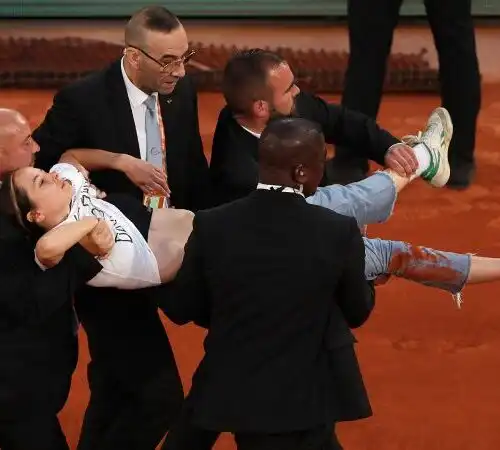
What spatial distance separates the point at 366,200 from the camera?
2.98 m

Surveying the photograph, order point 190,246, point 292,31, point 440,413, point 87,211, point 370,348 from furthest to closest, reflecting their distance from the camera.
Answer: point 292,31 < point 370,348 < point 440,413 < point 87,211 < point 190,246

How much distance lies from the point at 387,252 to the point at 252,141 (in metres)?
0.50

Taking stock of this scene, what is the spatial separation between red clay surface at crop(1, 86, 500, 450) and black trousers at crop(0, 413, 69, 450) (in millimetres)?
728

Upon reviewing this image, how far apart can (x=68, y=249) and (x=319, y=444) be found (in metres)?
0.76

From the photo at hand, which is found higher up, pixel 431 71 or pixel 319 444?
pixel 319 444

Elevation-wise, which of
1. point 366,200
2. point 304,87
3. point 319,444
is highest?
point 366,200

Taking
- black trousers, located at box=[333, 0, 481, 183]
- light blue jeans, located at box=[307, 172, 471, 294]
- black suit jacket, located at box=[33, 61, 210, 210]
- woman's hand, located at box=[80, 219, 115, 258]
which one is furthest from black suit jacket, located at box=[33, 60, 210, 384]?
black trousers, located at box=[333, 0, 481, 183]

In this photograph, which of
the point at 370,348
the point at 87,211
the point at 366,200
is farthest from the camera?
the point at 370,348

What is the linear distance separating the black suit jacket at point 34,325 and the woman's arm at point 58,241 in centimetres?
5

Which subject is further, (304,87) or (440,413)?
(304,87)

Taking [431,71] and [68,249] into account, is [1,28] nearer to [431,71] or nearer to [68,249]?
[431,71]

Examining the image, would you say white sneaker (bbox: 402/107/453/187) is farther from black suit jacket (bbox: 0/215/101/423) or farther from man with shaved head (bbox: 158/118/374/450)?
black suit jacket (bbox: 0/215/101/423)

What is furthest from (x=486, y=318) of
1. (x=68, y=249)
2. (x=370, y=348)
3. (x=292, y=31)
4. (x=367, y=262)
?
(x=292, y=31)

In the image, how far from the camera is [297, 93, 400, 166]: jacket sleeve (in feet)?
11.0
